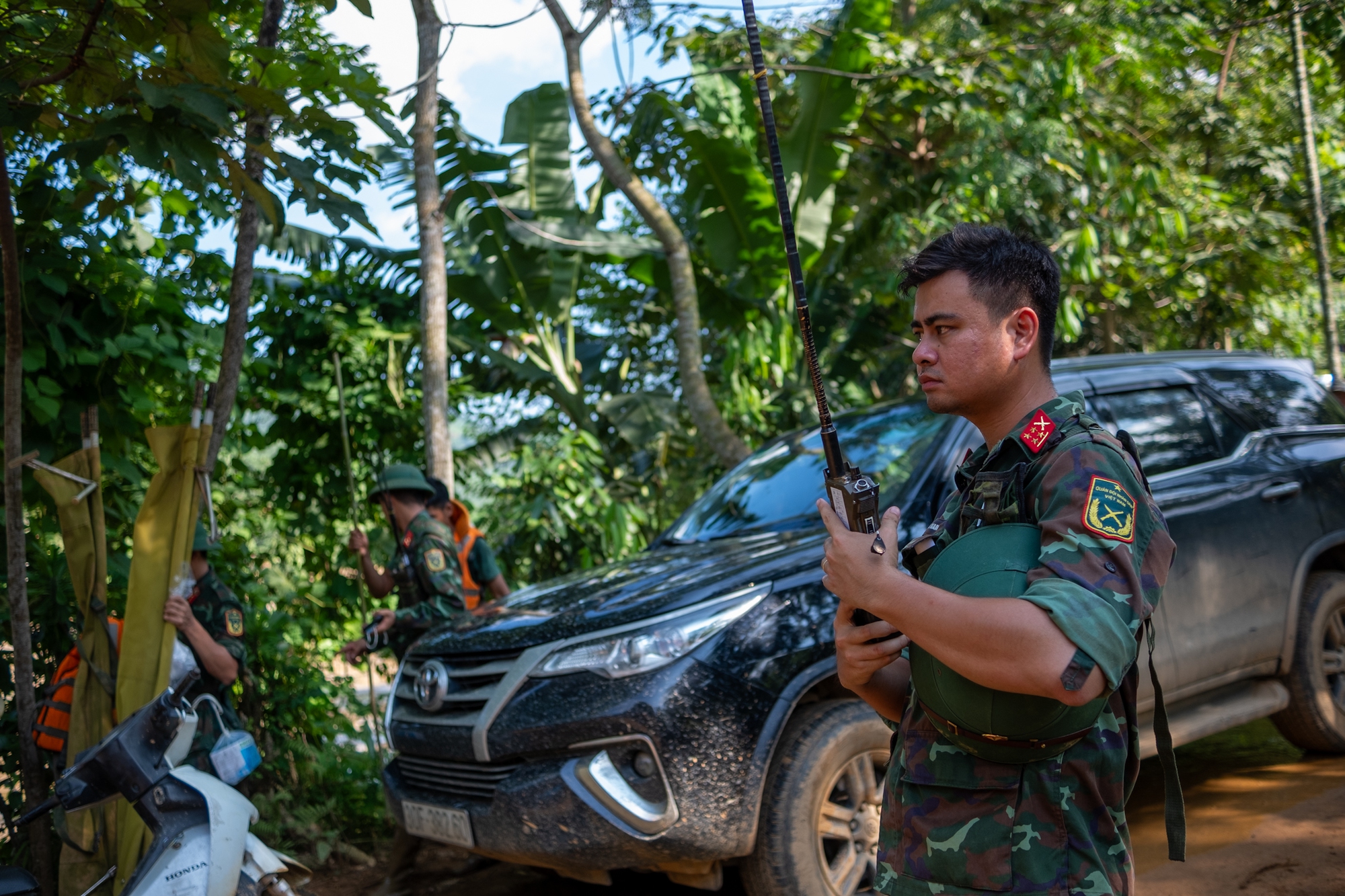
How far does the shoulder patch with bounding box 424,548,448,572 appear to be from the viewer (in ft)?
14.7

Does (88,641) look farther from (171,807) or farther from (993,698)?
(993,698)

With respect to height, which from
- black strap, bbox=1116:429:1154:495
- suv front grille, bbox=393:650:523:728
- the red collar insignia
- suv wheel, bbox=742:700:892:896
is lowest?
suv wheel, bbox=742:700:892:896

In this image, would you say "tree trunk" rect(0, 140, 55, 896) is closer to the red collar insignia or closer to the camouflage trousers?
the camouflage trousers

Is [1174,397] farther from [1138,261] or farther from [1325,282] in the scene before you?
[1138,261]

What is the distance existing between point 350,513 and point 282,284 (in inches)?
59.6

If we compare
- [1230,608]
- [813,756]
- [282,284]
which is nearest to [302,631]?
[282,284]

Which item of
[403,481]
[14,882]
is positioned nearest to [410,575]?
[403,481]

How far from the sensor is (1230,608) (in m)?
4.12

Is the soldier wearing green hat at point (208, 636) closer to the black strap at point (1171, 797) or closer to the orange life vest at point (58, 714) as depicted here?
the orange life vest at point (58, 714)

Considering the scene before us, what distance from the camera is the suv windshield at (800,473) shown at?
3914 mm

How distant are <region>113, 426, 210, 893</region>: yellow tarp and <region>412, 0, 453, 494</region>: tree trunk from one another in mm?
2096

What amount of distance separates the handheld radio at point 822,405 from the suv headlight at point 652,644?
146 cm

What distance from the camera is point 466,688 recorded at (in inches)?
136

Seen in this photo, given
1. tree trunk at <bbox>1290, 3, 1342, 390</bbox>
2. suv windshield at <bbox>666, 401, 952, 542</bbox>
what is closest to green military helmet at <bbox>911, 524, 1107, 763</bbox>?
suv windshield at <bbox>666, 401, 952, 542</bbox>
